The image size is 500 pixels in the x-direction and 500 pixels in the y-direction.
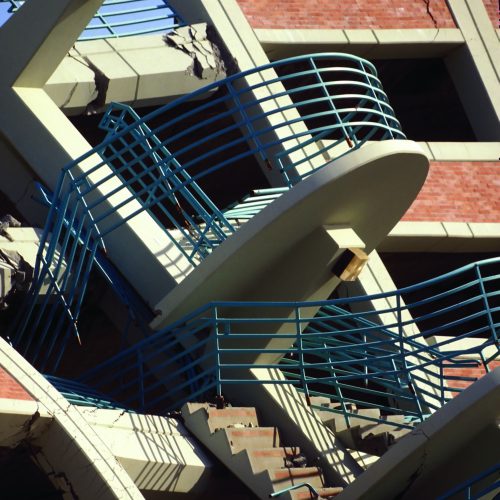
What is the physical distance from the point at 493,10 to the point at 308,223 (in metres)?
8.47

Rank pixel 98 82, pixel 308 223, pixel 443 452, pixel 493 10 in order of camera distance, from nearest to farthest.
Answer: pixel 443 452
pixel 308 223
pixel 98 82
pixel 493 10

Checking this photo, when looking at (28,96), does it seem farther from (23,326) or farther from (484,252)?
(484,252)

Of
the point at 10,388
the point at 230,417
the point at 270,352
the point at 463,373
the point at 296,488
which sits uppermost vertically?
the point at 10,388

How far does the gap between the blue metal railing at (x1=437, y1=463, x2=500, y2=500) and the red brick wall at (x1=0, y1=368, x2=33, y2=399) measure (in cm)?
353

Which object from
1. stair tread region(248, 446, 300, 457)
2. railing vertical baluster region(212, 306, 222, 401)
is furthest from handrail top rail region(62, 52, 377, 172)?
stair tread region(248, 446, 300, 457)

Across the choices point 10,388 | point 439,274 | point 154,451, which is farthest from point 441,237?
point 10,388

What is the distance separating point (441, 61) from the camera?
75.4 feet

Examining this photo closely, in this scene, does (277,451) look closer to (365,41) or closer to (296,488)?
(296,488)

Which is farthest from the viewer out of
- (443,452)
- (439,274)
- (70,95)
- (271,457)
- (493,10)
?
(493,10)

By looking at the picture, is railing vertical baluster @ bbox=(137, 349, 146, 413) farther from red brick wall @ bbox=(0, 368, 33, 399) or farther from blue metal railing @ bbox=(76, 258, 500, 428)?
red brick wall @ bbox=(0, 368, 33, 399)

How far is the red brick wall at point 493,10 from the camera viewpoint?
870 inches

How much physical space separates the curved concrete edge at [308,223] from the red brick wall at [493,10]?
289 inches

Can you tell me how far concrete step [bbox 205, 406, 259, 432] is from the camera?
47.4 feet

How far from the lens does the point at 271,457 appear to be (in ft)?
47.2
